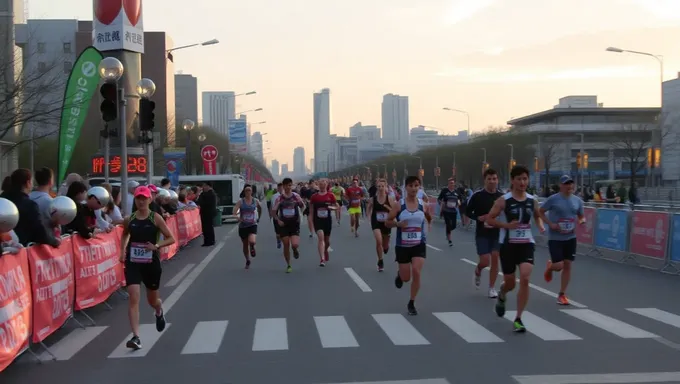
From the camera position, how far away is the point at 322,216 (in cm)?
1681

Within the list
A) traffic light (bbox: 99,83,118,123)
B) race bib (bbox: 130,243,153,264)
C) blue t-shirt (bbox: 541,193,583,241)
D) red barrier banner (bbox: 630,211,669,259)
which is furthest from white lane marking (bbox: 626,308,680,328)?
traffic light (bbox: 99,83,118,123)

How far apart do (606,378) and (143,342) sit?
4.85 m

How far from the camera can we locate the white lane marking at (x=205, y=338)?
8156mm

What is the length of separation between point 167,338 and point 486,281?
21.5ft

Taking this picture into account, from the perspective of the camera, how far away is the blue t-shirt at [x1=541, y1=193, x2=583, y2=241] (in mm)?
11000

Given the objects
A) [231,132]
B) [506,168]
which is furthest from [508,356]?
[506,168]

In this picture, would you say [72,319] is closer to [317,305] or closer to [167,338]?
[167,338]

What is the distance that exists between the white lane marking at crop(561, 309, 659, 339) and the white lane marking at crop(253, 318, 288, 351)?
3.67m

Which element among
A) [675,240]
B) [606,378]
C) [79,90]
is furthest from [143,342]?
[79,90]

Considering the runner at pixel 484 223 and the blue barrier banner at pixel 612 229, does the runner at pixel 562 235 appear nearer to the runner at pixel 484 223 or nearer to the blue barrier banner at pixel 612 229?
the runner at pixel 484 223

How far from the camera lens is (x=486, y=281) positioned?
13672 millimetres

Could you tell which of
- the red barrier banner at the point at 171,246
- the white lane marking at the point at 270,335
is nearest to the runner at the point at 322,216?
the red barrier banner at the point at 171,246

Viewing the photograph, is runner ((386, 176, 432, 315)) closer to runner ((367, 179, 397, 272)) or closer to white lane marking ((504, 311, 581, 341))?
white lane marking ((504, 311, 581, 341))

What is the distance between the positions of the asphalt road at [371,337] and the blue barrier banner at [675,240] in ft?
3.00
